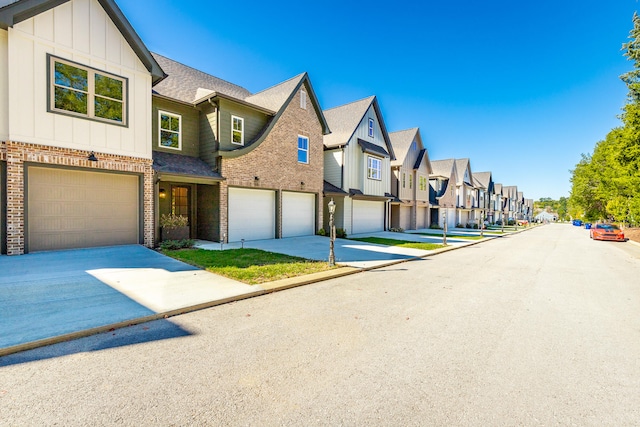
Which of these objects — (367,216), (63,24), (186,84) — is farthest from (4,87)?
(367,216)

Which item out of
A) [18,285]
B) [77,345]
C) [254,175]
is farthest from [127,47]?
[77,345]

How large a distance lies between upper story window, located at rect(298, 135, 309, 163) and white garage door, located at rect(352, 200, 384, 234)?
562 cm

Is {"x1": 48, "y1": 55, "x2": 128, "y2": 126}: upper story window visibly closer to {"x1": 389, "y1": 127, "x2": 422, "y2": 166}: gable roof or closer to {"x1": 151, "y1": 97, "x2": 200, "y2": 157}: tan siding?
{"x1": 151, "y1": 97, "x2": 200, "y2": 157}: tan siding

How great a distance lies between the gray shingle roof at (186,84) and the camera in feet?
47.6

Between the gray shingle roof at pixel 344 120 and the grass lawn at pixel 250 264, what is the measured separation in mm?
12190

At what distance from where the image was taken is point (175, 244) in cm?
1167

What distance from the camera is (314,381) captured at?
328 cm

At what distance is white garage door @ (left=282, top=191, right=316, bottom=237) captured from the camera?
674 inches

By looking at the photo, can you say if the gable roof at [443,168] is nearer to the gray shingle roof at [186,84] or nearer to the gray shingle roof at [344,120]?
the gray shingle roof at [344,120]

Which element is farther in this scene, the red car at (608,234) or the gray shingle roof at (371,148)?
the red car at (608,234)

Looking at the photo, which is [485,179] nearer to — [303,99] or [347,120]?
[347,120]

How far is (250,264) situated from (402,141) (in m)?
24.2

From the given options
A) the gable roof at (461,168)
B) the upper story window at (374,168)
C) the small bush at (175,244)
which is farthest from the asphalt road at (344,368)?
the gable roof at (461,168)

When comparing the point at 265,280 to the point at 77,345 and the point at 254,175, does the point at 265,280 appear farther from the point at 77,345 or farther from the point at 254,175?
the point at 254,175
